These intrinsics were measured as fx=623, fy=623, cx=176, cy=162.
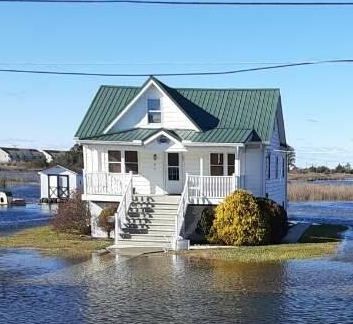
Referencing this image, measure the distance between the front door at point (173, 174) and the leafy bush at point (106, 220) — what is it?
11.2ft

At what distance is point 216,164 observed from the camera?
2891 centimetres

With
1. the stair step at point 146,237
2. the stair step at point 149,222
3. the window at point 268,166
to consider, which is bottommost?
the stair step at point 146,237

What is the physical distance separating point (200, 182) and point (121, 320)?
14.8 meters

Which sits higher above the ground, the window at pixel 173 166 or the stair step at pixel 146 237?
the window at pixel 173 166

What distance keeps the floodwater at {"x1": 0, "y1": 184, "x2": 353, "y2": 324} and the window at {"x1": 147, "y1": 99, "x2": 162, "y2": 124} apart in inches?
377

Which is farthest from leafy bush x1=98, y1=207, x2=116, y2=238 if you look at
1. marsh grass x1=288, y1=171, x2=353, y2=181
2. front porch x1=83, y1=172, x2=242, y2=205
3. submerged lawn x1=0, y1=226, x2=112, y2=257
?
marsh grass x1=288, y1=171, x2=353, y2=181

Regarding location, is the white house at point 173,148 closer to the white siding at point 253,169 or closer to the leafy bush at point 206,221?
the white siding at point 253,169

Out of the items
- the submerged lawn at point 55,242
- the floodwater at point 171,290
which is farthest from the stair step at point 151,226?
the floodwater at point 171,290

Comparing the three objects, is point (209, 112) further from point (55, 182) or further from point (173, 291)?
point (55, 182)

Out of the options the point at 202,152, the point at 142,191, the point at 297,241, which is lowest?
the point at 297,241

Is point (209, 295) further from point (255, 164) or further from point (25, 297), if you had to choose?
point (255, 164)

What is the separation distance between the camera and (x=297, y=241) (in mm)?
25781

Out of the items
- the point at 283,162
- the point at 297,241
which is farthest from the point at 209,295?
the point at 283,162

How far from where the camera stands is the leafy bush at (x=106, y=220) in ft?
87.9
